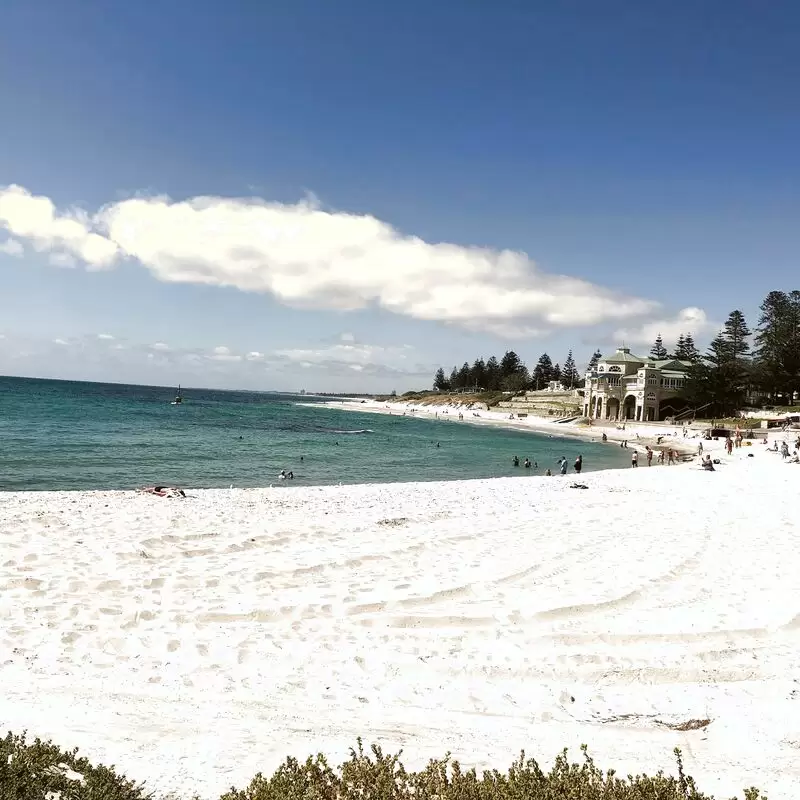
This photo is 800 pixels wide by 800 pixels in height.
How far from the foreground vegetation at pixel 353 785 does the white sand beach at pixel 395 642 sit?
1.49 ft

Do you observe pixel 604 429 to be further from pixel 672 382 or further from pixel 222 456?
pixel 222 456

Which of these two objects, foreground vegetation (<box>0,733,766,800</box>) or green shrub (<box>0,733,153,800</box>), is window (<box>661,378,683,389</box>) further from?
green shrub (<box>0,733,153,800</box>)

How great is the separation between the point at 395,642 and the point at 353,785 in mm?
3993

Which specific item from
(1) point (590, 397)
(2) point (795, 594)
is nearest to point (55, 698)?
(2) point (795, 594)

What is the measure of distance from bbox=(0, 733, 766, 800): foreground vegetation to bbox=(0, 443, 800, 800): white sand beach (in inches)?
17.9

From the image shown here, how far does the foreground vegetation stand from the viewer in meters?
3.65

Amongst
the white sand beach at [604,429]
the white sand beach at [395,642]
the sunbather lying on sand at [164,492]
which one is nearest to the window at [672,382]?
the white sand beach at [604,429]

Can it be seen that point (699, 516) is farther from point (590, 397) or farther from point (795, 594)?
point (590, 397)

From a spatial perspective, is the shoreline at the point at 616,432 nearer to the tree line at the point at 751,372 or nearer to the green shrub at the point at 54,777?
the tree line at the point at 751,372

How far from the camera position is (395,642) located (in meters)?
7.81

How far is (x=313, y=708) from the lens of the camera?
591 centimetres

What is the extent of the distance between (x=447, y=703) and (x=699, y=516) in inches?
576

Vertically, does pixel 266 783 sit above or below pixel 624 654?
above

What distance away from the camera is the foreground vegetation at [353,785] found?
3.65 meters
